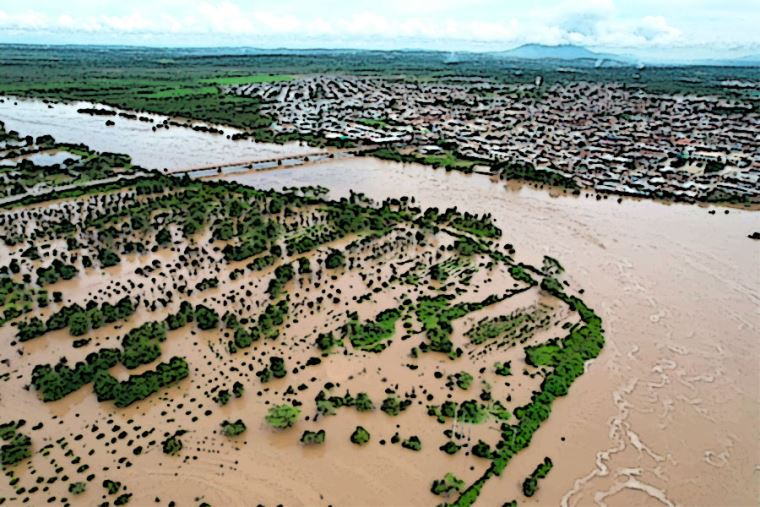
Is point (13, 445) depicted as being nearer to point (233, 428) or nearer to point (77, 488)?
point (77, 488)

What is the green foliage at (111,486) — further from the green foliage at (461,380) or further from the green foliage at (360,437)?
the green foliage at (461,380)

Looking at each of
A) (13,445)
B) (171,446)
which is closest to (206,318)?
(171,446)

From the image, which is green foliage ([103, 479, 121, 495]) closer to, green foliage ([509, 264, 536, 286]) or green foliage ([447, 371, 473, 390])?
green foliage ([447, 371, 473, 390])

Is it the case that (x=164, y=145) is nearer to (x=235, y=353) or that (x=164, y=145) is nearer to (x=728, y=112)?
(x=235, y=353)

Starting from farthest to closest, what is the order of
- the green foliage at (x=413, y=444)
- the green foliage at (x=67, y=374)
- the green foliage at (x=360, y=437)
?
the green foliage at (x=67, y=374), the green foliage at (x=360, y=437), the green foliage at (x=413, y=444)

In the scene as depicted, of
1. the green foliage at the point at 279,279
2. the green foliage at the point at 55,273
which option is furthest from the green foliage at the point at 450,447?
the green foliage at the point at 55,273
